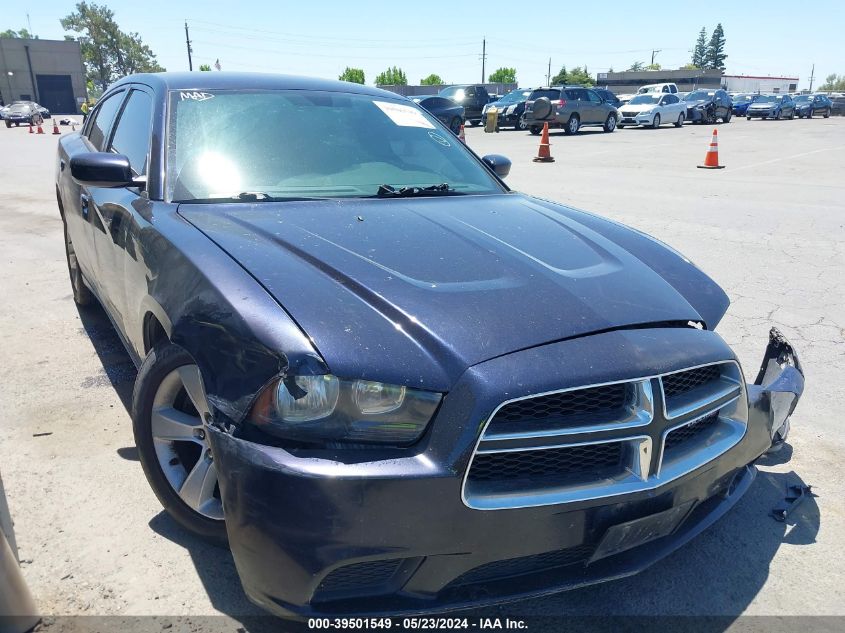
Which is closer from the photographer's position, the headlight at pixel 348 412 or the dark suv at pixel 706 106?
the headlight at pixel 348 412

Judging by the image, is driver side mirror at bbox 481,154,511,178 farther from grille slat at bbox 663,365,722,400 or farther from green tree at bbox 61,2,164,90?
green tree at bbox 61,2,164,90

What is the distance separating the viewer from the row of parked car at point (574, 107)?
2439cm

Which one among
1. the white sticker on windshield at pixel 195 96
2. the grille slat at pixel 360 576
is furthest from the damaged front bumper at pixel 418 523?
the white sticker on windshield at pixel 195 96

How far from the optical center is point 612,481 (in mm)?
1771

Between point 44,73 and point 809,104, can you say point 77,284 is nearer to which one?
point 809,104

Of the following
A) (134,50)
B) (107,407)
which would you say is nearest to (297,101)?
(107,407)

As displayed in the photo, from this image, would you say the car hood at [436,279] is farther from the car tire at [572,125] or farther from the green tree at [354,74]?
the green tree at [354,74]

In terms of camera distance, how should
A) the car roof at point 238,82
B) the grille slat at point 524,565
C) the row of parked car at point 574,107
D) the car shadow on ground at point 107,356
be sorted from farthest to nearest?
the row of parked car at point 574,107 < the car shadow on ground at point 107,356 < the car roof at point 238,82 < the grille slat at point 524,565

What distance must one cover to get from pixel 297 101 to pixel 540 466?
2.31 meters

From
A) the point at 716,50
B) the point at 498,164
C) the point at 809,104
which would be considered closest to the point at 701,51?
the point at 716,50

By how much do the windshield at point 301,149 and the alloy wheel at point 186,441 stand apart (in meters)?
0.88

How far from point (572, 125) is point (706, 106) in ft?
32.7

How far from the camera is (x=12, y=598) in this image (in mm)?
1950

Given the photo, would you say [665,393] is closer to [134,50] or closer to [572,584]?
[572,584]
